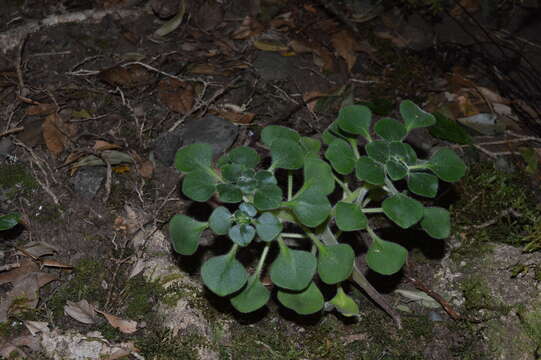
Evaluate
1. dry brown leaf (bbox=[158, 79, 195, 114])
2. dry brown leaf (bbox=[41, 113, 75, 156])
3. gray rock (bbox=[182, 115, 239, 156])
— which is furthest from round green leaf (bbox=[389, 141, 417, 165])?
dry brown leaf (bbox=[41, 113, 75, 156])

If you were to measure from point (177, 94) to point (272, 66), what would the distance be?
1.81ft

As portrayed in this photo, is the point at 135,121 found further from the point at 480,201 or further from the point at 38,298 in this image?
the point at 480,201

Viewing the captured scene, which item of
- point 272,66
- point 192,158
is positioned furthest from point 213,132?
point 192,158

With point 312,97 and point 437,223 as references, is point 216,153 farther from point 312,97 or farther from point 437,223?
point 437,223

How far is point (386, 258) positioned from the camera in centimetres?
170

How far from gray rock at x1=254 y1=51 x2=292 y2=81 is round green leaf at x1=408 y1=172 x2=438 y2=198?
134 cm

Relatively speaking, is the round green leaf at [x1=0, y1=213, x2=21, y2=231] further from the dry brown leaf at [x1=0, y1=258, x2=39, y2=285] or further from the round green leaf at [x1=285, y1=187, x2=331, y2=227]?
the round green leaf at [x1=285, y1=187, x2=331, y2=227]

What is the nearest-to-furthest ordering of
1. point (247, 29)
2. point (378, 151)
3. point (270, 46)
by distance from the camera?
point (378, 151) < point (270, 46) < point (247, 29)

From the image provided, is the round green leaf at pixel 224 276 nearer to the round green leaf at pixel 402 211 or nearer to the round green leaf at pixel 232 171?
the round green leaf at pixel 232 171

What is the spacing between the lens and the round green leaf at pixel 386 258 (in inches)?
66.0

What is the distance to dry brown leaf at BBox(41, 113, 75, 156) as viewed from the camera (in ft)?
7.86

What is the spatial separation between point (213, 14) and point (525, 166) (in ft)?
6.23

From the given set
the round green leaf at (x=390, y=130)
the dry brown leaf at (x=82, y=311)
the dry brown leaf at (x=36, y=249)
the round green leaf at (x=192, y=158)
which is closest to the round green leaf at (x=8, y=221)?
the dry brown leaf at (x=36, y=249)

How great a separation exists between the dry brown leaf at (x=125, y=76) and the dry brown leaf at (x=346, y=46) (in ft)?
3.58
